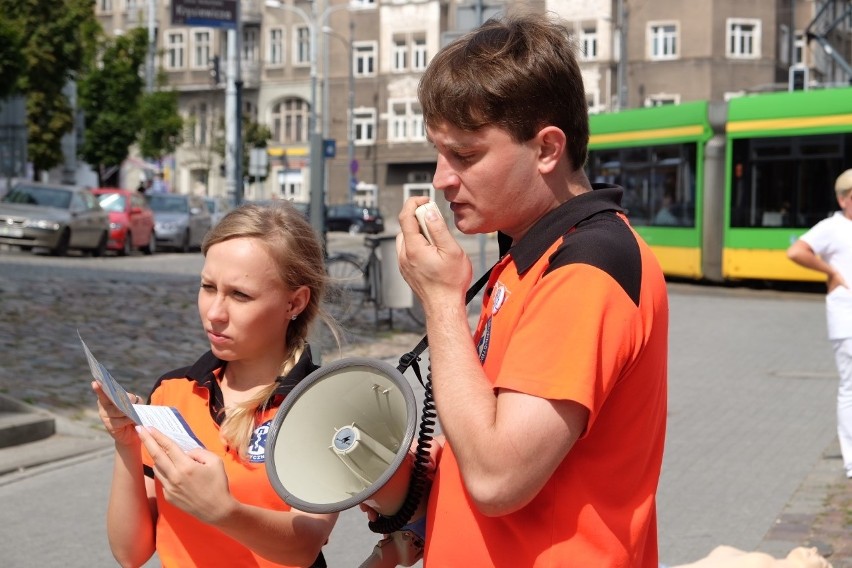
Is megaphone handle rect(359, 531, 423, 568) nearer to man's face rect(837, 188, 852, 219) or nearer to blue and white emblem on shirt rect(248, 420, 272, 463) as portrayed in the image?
blue and white emblem on shirt rect(248, 420, 272, 463)

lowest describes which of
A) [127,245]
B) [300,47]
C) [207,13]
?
[127,245]

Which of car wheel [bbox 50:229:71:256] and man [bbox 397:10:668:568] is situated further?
car wheel [bbox 50:229:71:256]

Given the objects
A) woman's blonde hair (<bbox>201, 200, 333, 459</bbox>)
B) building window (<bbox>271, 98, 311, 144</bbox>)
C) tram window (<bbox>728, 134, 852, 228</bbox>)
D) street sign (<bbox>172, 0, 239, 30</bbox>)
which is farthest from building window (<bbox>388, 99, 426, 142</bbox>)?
woman's blonde hair (<bbox>201, 200, 333, 459</bbox>)

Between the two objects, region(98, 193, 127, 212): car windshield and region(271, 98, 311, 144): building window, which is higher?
region(271, 98, 311, 144): building window

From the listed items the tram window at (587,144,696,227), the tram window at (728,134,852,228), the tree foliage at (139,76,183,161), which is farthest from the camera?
the tree foliage at (139,76,183,161)

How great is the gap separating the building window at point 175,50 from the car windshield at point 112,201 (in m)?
50.0

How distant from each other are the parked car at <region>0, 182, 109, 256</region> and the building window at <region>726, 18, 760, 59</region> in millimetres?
41814

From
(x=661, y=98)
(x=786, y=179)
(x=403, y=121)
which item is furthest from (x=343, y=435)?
(x=403, y=121)

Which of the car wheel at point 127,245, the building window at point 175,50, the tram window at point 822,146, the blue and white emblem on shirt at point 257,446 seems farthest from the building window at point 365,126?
the blue and white emblem on shirt at point 257,446

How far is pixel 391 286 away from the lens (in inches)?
662

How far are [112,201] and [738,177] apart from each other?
15.3 metres

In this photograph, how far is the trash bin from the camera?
54.7ft

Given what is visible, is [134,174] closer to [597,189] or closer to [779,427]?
[779,427]

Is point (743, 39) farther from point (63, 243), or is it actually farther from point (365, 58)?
point (63, 243)
